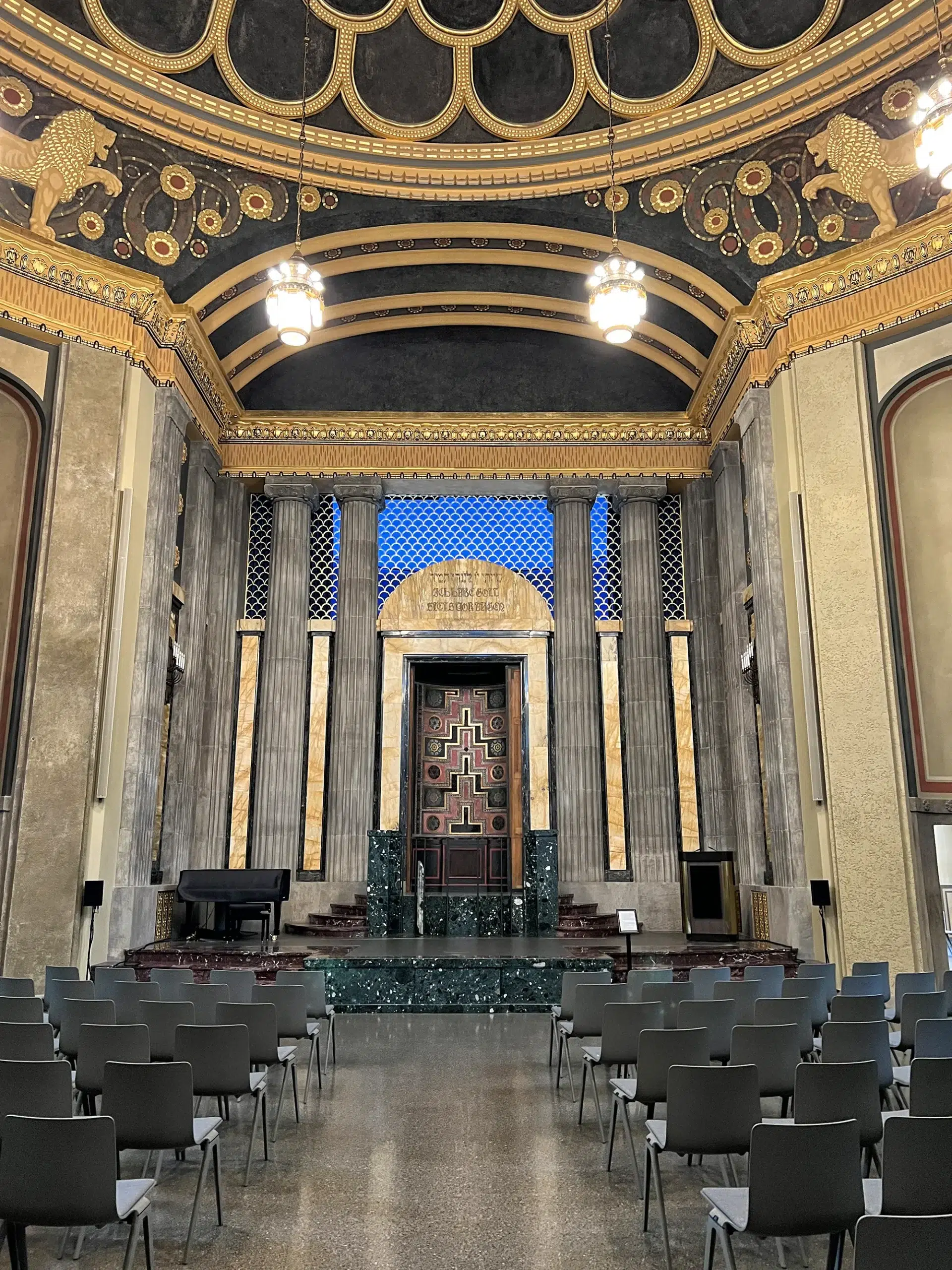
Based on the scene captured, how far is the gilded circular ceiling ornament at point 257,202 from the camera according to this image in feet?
39.6

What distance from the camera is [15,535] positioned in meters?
10.3

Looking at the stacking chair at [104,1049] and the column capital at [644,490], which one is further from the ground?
the column capital at [644,490]

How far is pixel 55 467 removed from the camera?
1050 cm

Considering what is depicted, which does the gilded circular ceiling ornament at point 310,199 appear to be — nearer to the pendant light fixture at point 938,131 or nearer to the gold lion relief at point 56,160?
the gold lion relief at point 56,160

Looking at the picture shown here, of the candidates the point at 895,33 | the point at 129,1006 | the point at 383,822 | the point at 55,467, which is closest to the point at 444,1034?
the point at 129,1006

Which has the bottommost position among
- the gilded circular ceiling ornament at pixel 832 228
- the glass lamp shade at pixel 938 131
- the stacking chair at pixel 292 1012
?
the stacking chair at pixel 292 1012

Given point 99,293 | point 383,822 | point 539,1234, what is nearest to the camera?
point 539,1234

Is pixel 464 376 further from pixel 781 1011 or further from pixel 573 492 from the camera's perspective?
pixel 781 1011

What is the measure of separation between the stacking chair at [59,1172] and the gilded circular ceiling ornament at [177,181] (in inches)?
457

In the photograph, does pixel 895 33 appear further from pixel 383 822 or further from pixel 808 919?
pixel 383 822

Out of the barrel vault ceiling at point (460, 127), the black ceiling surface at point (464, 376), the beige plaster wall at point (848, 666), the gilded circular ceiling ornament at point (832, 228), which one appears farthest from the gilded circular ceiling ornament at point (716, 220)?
the black ceiling surface at point (464, 376)

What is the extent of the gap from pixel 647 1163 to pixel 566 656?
11.2 m

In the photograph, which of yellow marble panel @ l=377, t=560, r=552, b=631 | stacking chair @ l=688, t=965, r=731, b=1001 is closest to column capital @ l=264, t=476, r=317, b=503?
yellow marble panel @ l=377, t=560, r=552, b=631

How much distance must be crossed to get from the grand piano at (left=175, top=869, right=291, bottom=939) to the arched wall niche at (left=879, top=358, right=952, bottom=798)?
7396mm
